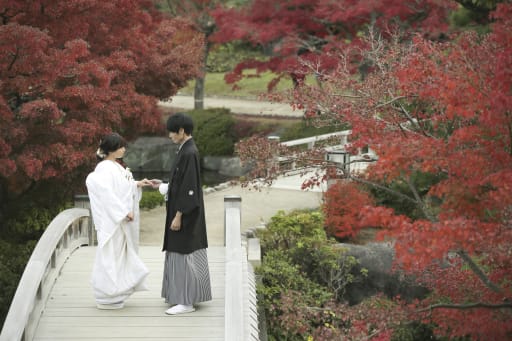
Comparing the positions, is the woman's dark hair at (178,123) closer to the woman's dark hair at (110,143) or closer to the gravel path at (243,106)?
the woman's dark hair at (110,143)

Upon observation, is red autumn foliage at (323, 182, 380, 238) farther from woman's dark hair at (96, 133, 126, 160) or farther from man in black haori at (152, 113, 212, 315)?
woman's dark hair at (96, 133, 126, 160)

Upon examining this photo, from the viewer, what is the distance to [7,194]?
16.0m

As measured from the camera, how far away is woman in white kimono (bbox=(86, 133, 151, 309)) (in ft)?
30.0

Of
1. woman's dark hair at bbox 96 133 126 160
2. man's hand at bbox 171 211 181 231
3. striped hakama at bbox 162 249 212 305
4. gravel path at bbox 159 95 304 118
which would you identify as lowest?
striped hakama at bbox 162 249 212 305

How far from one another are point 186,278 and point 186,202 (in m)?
0.82

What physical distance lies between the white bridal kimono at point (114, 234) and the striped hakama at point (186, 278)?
312mm

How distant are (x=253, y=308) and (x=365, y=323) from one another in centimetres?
130

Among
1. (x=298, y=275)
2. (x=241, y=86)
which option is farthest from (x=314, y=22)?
(x=241, y=86)

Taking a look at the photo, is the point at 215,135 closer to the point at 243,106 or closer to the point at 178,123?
the point at 243,106

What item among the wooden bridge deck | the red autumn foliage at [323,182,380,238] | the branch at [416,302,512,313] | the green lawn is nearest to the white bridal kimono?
the wooden bridge deck

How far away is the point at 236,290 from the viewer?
8422mm

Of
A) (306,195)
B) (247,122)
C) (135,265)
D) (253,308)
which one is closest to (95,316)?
(135,265)

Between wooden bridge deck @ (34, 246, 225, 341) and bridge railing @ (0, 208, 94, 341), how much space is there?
0.14 meters

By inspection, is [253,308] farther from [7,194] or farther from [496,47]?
[7,194]
